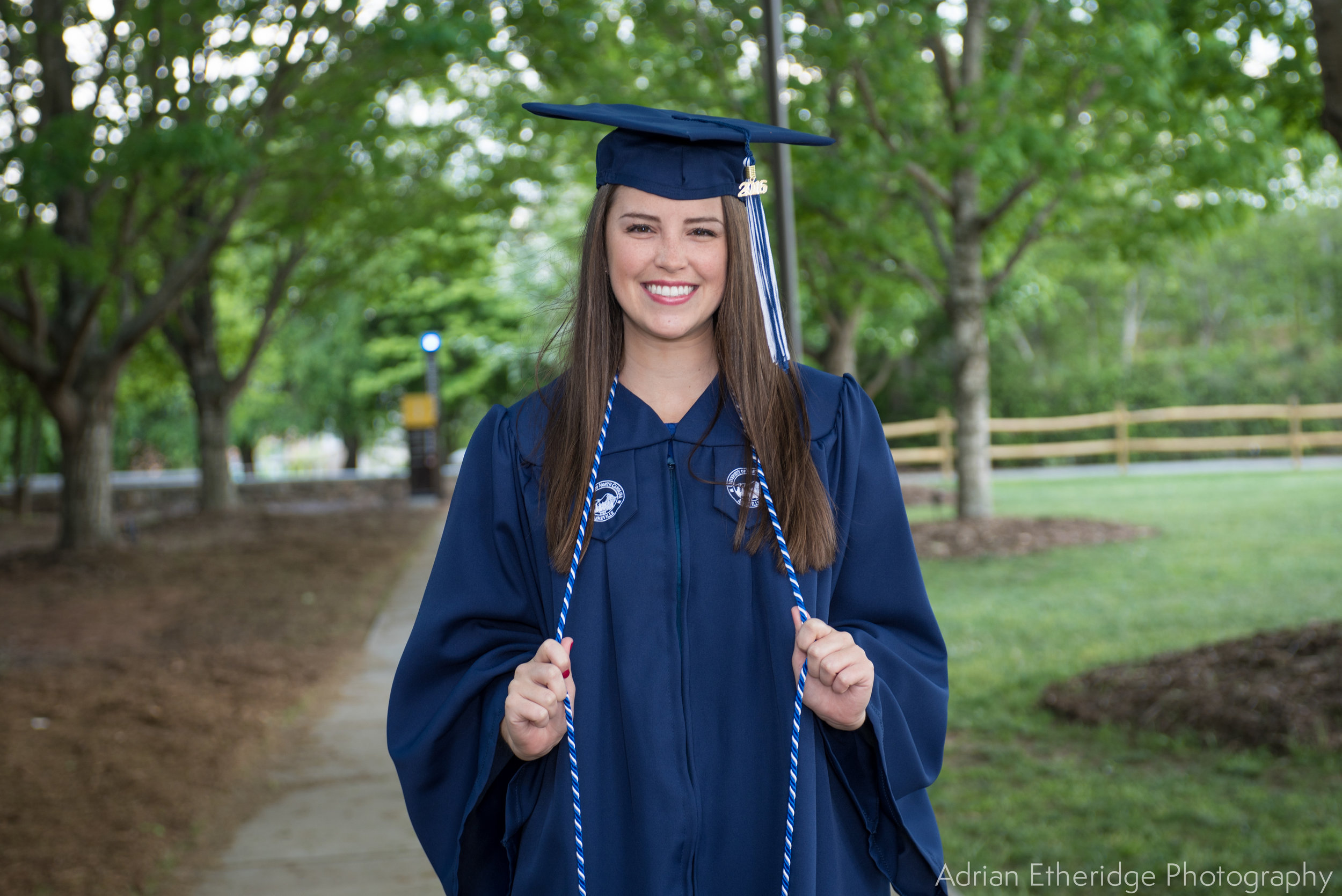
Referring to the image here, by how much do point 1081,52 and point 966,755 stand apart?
7.29m

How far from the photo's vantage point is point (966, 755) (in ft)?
18.5

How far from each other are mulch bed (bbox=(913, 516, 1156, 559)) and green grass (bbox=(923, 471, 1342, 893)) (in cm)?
43

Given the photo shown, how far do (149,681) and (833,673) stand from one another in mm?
6556

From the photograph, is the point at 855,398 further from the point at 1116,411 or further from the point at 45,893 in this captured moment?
the point at 1116,411

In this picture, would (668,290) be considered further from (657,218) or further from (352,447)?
(352,447)

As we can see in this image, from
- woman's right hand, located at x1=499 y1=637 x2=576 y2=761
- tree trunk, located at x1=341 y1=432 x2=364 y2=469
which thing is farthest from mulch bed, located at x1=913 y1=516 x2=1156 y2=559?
tree trunk, located at x1=341 y1=432 x2=364 y2=469

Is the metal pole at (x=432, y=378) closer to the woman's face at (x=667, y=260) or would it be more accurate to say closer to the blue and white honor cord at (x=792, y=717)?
the woman's face at (x=667, y=260)

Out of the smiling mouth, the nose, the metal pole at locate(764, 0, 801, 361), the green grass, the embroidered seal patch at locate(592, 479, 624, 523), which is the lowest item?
the green grass

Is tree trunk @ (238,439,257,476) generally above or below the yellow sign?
below

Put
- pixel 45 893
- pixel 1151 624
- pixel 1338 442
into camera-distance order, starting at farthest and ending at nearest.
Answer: pixel 1338 442
pixel 1151 624
pixel 45 893

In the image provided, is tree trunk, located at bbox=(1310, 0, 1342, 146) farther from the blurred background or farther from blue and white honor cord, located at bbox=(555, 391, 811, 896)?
blue and white honor cord, located at bbox=(555, 391, 811, 896)

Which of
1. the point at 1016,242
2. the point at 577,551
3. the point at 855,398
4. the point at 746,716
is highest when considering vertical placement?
the point at 1016,242

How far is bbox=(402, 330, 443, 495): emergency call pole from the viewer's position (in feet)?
66.6

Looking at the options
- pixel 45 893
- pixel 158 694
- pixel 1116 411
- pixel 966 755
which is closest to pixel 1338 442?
pixel 1116 411
